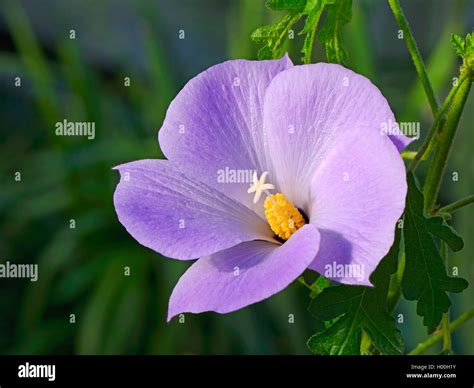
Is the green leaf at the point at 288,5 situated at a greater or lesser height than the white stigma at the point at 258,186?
greater

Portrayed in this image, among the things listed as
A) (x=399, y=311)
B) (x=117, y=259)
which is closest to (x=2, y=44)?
(x=117, y=259)

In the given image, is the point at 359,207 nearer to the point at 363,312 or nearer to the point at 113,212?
the point at 363,312

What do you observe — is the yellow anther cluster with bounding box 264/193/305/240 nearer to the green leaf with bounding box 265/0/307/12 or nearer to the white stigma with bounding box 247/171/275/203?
the white stigma with bounding box 247/171/275/203

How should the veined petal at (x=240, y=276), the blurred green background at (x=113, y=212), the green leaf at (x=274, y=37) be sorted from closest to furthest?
the veined petal at (x=240, y=276), the green leaf at (x=274, y=37), the blurred green background at (x=113, y=212)

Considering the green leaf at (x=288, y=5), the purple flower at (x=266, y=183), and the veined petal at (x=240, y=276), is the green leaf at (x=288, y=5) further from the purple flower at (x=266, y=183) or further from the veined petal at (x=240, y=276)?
the veined petal at (x=240, y=276)

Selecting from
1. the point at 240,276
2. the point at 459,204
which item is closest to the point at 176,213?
the point at 240,276

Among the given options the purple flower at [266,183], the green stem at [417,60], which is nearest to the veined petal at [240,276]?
the purple flower at [266,183]

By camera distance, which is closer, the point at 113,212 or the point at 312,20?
the point at 312,20
